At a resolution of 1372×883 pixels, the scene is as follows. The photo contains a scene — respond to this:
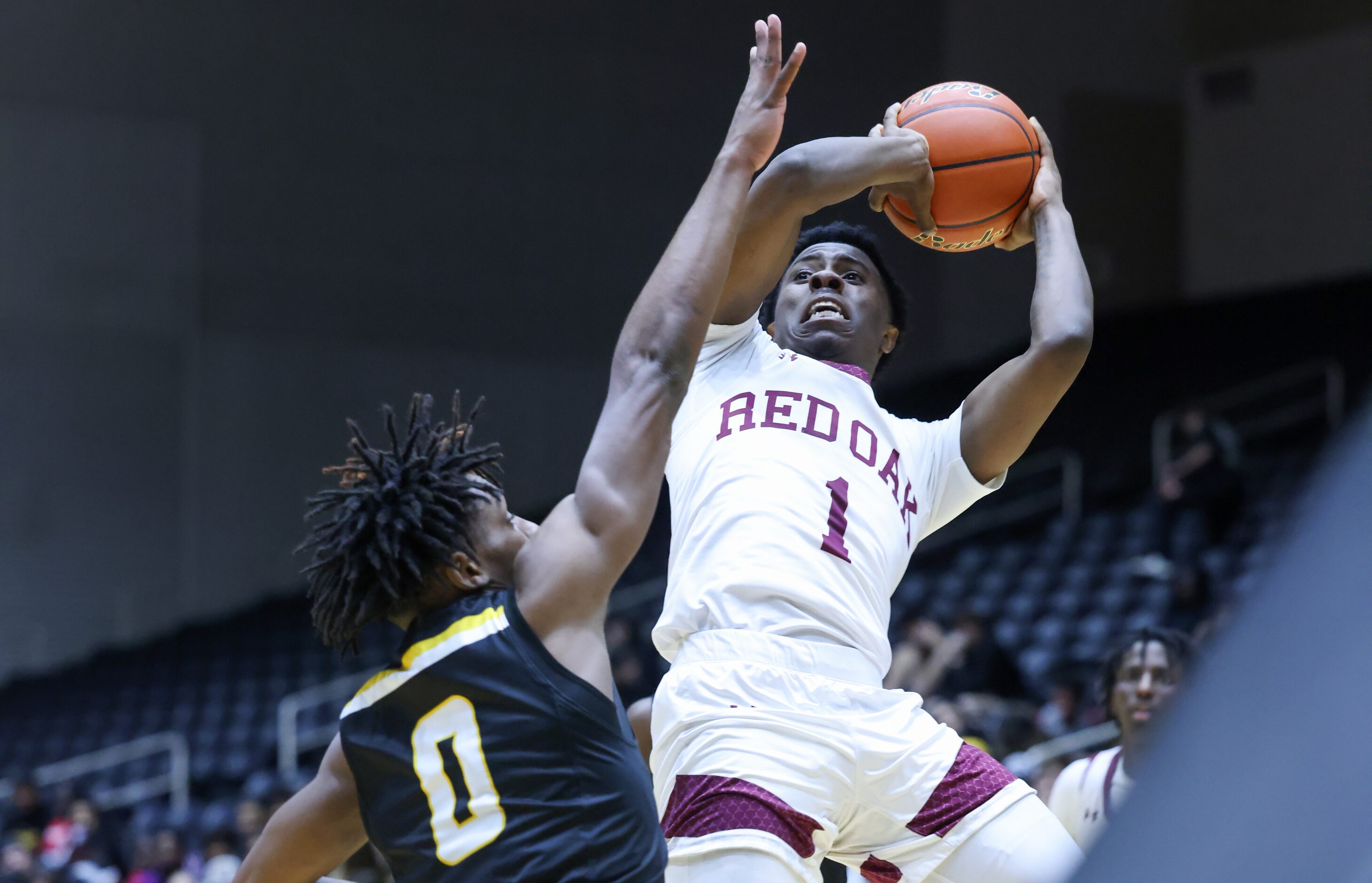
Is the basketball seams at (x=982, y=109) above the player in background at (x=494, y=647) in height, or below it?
above

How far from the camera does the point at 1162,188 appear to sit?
718 inches

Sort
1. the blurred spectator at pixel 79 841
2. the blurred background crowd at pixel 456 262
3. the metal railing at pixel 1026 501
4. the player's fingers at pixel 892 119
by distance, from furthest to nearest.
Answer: the blurred background crowd at pixel 456 262 → the metal railing at pixel 1026 501 → the blurred spectator at pixel 79 841 → the player's fingers at pixel 892 119

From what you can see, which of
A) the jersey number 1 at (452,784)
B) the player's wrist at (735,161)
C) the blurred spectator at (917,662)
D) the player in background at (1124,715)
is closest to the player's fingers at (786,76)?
the player's wrist at (735,161)

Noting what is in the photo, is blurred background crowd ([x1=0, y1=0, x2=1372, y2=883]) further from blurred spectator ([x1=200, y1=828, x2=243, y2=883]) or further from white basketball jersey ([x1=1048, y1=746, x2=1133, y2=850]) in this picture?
white basketball jersey ([x1=1048, y1=746, x2=1133, y2=850])

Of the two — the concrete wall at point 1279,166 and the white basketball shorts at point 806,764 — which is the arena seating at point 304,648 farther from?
the white basketball shorts at point 806,764

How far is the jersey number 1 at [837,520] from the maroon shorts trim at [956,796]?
0.45 m

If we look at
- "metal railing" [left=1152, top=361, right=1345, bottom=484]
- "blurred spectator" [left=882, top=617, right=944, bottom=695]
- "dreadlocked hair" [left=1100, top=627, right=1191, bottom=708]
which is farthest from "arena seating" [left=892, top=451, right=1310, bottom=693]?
"dreadlocked hair" [left=1100, top=627, right=1191, bottom=708]

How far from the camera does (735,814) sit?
2.63m

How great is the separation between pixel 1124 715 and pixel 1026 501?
33.8 ft

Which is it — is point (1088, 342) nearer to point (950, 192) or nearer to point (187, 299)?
point (950, 192)

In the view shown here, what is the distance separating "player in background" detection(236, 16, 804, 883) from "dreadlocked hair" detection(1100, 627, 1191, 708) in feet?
8.25

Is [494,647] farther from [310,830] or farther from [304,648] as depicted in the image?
[304,648]

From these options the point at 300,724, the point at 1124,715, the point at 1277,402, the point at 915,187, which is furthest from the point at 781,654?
the point at 1277,402

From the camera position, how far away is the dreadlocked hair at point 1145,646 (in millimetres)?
4355
